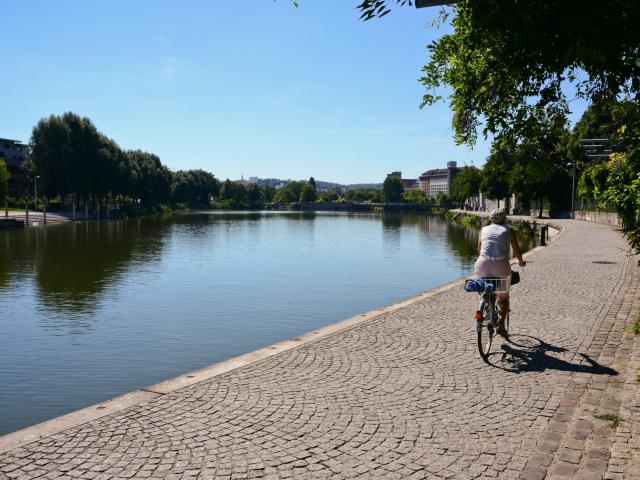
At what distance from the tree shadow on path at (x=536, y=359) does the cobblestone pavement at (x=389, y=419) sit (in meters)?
0.03

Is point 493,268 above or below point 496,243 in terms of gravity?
below

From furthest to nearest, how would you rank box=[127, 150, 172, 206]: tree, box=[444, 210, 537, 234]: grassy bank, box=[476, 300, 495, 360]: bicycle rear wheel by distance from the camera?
box=[127, 150, 172, 206]: tree < box=[444, 210, 537, 234]: grassy bank < box=[476, 300, 495, 360]: bicycle rear wheel

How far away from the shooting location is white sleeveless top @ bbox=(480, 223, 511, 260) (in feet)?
27.4

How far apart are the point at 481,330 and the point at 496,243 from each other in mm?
1382

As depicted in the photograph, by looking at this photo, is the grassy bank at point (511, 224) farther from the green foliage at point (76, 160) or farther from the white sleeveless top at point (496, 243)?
the green foliage at point (76, 160)

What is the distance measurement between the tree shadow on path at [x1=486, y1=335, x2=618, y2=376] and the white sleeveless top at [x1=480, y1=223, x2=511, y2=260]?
57.8 inches

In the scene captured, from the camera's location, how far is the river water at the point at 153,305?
10055mm

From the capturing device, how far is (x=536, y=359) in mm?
8023

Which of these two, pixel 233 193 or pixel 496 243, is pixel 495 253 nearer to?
pixel 496 243

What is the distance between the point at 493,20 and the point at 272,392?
4.61 m

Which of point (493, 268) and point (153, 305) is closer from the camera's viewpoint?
point (493, 268)

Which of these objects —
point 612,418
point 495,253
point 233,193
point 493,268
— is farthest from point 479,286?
point 233,193

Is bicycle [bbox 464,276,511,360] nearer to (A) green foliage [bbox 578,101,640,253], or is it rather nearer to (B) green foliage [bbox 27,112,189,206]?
(A) green foliage [bbox 578,101,640,253]

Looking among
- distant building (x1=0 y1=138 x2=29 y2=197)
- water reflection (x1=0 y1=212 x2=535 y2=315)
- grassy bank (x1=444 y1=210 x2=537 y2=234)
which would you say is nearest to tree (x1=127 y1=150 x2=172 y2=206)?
distant building (x1=0 y1=138 x2=29 y2=197)
